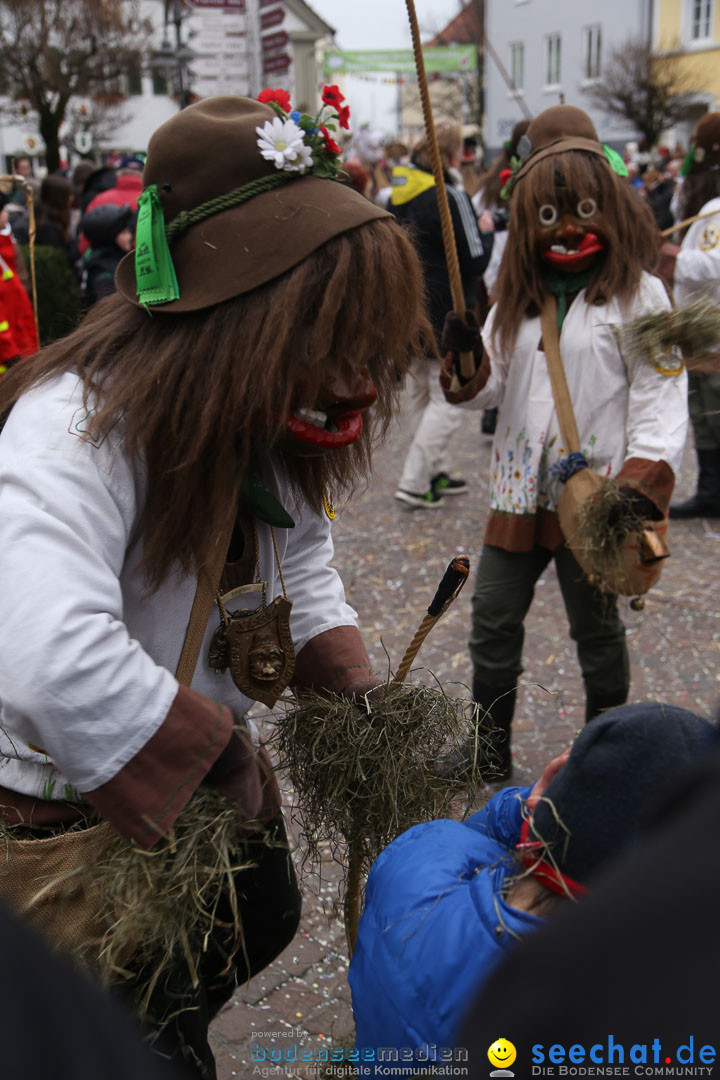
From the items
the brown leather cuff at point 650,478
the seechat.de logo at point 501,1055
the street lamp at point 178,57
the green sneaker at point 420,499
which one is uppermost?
the street lamp at point 178,57

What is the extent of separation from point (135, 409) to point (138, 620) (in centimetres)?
39

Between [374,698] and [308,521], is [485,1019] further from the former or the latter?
[308,521]

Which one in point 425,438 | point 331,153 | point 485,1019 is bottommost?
point 425,438

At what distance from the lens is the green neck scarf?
325cm

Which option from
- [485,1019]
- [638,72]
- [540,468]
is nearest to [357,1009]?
[485,1019]

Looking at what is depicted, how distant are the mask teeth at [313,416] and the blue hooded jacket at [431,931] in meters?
0.74

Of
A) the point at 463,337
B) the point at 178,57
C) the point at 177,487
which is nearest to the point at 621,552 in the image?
the point at 463,337

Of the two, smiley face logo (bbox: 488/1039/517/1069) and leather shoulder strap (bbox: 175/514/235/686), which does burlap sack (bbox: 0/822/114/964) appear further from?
smiley face logo (bbox: 488/1039/517/1069)

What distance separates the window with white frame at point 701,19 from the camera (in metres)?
29.9

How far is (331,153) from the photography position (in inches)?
68.1

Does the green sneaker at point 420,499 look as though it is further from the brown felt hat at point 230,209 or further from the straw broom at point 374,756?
the brown felt hat at point 230,209

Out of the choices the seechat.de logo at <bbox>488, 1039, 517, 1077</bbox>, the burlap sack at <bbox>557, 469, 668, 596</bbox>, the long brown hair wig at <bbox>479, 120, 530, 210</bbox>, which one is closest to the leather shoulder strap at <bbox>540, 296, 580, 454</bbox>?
the burlap sack at <bbox>557, 469, 668, 596</bbox>

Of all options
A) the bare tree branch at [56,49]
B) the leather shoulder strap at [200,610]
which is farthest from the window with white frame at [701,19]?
the leather shoulder strap at [200,610]

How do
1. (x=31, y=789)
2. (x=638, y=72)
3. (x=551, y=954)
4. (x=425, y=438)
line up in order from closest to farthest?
(x=551, y=954) → (x=31, y=789) → (x=425, y=438) → (x=638, y=72)
